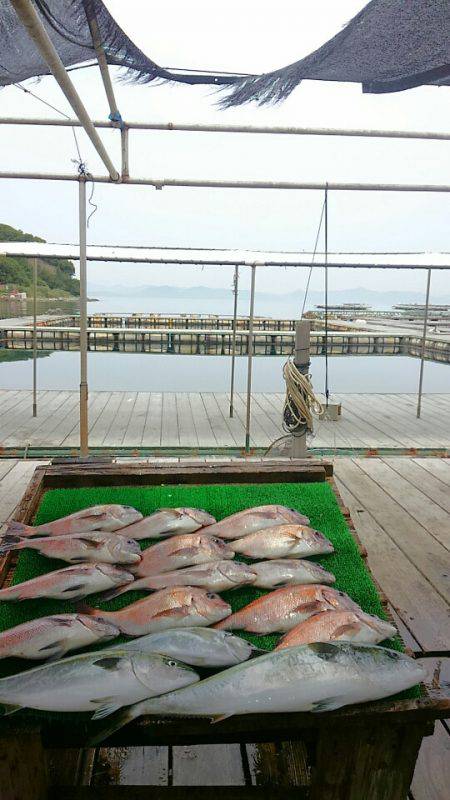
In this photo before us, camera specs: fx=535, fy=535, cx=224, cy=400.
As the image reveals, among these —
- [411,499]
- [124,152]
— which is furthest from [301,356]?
[124,152]

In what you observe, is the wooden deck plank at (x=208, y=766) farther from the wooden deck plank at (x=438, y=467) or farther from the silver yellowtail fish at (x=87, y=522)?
the wooden deck plank at (x=438, y=467)

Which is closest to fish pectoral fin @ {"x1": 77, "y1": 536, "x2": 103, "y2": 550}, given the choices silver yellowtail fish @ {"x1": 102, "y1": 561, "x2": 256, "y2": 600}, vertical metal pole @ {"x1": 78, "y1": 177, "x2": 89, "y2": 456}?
silver yellowtail fish @ {"x1": 102, "y1": 561, "x2": 256, "y2": 600}

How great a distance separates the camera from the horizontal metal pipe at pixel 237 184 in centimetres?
427

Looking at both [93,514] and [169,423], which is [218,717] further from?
[169,423]

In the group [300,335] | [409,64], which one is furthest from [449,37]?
[300,335]

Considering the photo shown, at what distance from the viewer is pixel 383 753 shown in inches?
51.9

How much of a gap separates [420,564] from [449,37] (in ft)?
9.34

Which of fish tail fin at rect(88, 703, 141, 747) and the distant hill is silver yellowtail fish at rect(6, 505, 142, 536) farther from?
the distant hill

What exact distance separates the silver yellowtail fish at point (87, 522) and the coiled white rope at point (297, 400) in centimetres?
292

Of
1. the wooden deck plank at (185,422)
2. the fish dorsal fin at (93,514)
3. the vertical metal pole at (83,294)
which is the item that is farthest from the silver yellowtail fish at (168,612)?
the wooden deck plank at (185,422)

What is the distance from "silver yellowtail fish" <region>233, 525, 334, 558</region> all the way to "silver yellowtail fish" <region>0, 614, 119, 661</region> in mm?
611

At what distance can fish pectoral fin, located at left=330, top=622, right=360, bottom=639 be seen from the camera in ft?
4.77

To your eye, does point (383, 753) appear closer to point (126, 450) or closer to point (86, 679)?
point (86, 679)

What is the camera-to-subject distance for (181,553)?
1.87 meters
